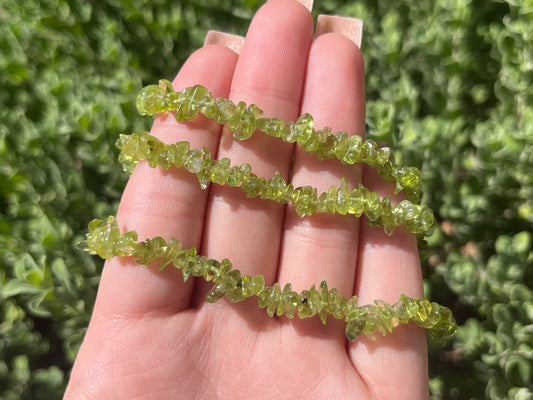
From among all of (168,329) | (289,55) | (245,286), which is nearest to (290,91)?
(289,55)

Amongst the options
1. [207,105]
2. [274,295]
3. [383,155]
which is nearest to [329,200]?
[383,155]

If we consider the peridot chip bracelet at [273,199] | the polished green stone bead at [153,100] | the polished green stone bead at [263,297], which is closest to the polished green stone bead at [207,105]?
the peridot chip bracelet at [273,199]

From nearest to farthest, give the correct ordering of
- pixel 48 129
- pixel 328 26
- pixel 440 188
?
pixel 328 26 < pixel 48 129 < pixel 440 188

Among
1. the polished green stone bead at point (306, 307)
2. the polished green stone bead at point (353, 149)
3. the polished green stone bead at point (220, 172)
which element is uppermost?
the polished green stone bead at point (353, 149)

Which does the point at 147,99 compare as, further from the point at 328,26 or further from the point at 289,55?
the point at 328,26

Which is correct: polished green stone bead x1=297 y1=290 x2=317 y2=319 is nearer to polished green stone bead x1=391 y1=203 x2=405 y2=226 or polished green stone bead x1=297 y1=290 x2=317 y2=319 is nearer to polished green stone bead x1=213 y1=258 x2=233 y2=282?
polished green stone bead x1=213 y1=258 x2=233 y2=282

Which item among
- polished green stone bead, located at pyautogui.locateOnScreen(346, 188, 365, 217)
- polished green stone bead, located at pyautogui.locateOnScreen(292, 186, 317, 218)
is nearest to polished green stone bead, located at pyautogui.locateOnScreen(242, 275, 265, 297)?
polished green stone bead, located at pyautogui.locateOnScreen(292, 186, 317, 218)

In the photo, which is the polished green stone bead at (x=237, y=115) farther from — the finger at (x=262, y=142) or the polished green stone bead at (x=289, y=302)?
the polished green stone bead at (x=289, y=302)
